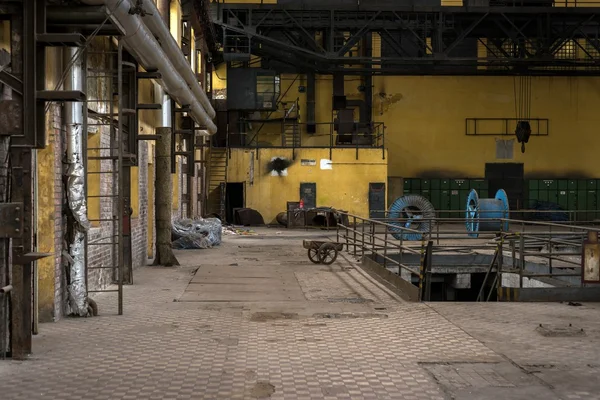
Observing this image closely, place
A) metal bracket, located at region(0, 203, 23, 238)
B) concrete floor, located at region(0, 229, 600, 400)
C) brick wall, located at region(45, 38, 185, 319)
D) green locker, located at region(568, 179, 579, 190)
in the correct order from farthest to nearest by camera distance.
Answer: green locker, located at region(568, 179, 579, 190), brick wall, located at region(45, 38, 185, 319), metal bracket, located at region(0, 203, 23, 238), concrete floor, located at region(0, 229, 600, 400)

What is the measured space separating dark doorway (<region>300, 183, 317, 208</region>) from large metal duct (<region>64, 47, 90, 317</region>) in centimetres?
2278

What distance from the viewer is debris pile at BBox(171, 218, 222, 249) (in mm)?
19203

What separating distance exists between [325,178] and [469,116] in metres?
8.85

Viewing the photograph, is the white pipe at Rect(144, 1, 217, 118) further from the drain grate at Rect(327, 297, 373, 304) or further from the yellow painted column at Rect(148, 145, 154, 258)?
the drain grate at Rect(327, 297, 373, 304)

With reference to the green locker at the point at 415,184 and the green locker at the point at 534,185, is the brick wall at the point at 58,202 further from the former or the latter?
the green locker at the point at 534,185

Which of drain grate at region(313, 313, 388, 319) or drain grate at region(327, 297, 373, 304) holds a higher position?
drain grate at region(313, 313, 388, 319)

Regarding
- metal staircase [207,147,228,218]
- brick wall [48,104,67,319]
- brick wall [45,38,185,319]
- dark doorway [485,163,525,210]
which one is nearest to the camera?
brick wall [48,104,67,319]

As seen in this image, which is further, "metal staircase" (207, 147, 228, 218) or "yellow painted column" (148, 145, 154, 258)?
"metal staircase" (207, 147, 228, 218)

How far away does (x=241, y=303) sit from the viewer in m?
10.2

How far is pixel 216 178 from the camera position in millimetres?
32000

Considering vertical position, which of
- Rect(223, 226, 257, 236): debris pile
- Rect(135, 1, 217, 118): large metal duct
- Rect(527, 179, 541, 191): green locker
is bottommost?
Rect(223, 226, 257, 236): debris pile

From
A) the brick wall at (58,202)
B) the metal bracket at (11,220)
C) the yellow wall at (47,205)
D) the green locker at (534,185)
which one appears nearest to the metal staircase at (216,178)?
the green locker at (534,185)

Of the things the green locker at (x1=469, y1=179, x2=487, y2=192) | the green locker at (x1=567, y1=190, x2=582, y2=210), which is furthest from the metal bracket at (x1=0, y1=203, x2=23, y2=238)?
the green locker at (x1=567, y1=190, x2=582, y2=210)

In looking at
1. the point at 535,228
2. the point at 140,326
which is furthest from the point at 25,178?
the point at 535,228
